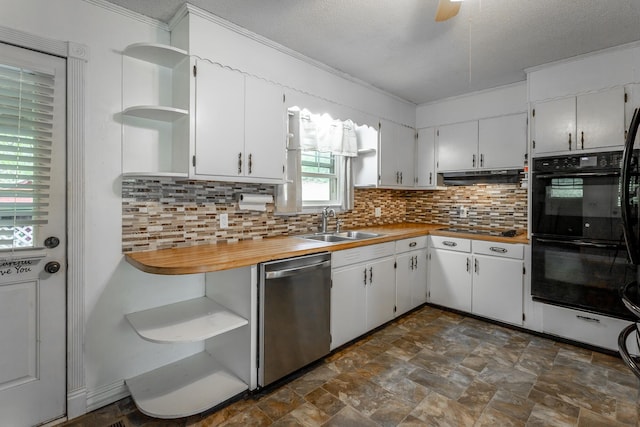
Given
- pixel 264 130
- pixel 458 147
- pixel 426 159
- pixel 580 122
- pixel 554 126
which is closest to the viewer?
pixel 264 130

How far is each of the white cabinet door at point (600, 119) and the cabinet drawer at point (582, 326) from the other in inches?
55.9

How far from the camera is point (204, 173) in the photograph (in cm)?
218

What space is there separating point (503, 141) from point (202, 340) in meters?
3.43

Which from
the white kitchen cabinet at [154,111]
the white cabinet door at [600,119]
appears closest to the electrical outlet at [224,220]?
the white kitchen cabinet at [154,111]

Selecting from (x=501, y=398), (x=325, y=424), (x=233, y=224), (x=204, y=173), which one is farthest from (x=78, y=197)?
(x=501, y=398)

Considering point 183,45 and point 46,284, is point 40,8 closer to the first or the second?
point 183,45

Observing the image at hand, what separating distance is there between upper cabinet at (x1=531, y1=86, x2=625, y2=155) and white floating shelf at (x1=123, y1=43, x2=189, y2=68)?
9.89ft

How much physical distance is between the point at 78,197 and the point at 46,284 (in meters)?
0.52

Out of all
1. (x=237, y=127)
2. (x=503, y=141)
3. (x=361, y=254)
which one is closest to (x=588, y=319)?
(x=503, y=141)

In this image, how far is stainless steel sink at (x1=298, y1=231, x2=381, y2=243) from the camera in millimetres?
3139

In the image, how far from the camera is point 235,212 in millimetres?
2684

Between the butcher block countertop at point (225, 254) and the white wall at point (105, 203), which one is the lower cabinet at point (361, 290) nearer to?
the butcher block countertop at point (225, 254)

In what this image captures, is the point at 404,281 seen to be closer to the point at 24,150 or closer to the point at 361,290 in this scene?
the point at 361,290

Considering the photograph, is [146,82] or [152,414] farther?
[146,82]
